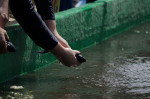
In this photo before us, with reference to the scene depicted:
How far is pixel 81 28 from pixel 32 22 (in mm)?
2900

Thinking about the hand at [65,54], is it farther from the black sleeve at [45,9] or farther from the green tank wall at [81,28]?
the green tank wall at [81,28]

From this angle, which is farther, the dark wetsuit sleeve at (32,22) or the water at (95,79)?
the water at (95,79)

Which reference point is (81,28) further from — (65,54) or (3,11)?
(3,11)

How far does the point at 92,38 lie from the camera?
7.20 m

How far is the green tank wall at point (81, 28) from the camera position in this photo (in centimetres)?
529

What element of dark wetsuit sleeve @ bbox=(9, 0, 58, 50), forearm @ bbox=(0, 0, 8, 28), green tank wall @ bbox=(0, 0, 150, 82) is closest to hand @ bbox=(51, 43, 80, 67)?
dark wetsuit sleeve @ bbox=(9, 0, 58, 50)

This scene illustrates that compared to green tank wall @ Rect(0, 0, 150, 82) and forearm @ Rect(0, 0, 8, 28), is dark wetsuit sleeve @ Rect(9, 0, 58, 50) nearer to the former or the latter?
forearm @ Rect(0, 0, 8, 28)

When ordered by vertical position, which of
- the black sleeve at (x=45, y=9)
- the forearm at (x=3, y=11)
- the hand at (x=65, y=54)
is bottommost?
the hand at (x=65, y=54)

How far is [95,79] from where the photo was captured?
529 centimetres

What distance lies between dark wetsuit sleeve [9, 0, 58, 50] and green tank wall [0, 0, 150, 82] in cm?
104

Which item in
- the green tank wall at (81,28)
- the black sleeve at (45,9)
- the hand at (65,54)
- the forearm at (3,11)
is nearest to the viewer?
the forearm at (3,11)

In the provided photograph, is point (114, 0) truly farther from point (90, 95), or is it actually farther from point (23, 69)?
point (90, 95)

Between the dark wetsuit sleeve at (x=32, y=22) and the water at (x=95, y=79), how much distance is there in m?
0.70

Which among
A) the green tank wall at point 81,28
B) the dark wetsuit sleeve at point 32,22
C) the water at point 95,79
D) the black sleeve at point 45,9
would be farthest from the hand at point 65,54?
the green tank wall at point 81,28
